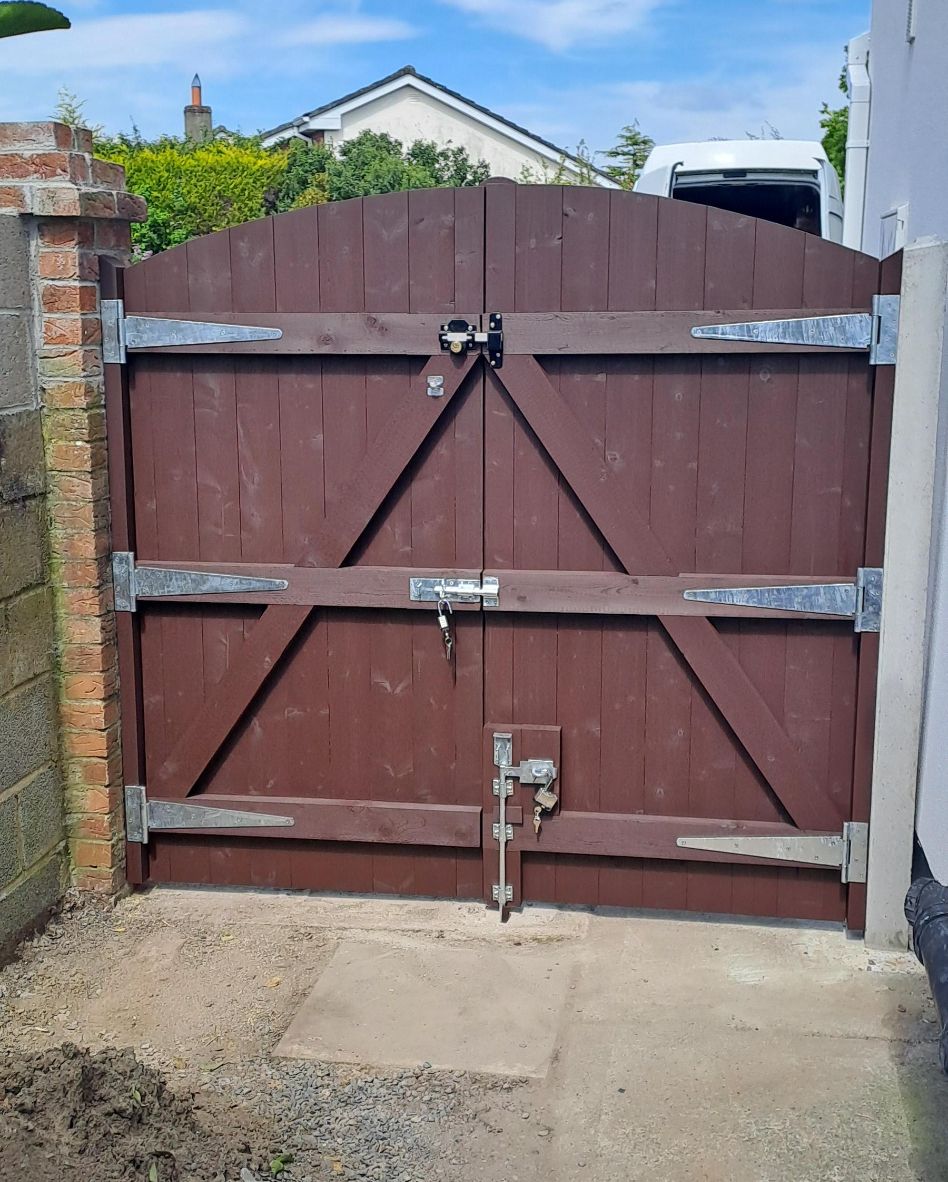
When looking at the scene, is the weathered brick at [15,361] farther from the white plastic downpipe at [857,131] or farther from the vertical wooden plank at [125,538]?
the white plastic downpipe at [857,131]

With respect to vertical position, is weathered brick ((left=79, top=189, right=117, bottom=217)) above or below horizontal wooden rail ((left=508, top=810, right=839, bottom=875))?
above

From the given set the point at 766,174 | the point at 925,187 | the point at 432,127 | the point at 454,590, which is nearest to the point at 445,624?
the point at 454,590

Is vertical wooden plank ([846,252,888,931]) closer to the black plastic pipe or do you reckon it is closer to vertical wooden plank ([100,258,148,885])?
the black plastic pipe

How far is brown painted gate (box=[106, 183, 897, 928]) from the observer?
4.19 m

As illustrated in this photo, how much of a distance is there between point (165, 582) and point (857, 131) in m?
6.56

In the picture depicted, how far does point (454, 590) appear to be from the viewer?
14.5 feet

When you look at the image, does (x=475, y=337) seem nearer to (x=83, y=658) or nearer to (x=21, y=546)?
(x=21, y=546)

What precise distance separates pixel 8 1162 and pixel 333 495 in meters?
2.36

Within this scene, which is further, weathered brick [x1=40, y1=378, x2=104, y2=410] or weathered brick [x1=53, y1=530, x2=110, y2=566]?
weathered brick [x1=53, y1=530, x2=110, y2=566]

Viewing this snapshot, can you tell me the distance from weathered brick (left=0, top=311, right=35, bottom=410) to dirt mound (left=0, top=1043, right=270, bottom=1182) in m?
2.12

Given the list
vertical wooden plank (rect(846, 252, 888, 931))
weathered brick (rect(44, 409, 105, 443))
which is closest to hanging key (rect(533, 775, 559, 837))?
vertical wooden plank (rect(846, 252, 888, 931))

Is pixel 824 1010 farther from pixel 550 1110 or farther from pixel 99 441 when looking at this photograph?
pixel 99 441

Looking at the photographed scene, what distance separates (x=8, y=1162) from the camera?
2.88 metres

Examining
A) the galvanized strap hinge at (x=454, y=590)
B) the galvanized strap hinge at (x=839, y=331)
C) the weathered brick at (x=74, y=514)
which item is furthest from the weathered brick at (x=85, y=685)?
the galvanized strap hinge at (x=839, y=331)
